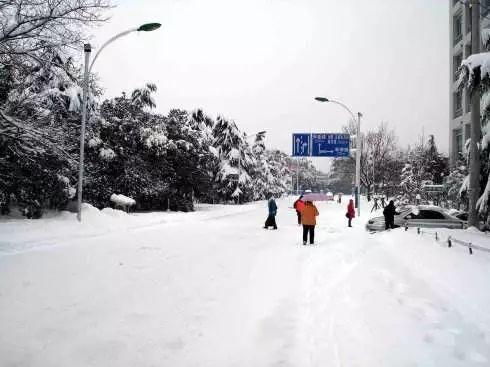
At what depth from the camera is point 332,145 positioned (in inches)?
1300

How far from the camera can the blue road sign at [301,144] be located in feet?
111

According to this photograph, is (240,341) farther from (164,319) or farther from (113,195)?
(113,195)

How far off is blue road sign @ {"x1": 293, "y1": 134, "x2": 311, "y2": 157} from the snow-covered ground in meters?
22.7

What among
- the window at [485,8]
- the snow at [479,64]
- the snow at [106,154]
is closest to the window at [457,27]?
the window at [485,8]

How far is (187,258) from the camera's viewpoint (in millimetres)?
10250

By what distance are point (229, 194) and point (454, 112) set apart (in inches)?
1004

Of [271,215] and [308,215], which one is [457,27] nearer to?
[271,215]

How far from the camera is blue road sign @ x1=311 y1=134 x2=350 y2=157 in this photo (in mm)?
33000

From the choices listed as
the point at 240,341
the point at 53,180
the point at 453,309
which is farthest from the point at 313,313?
the point at 53,180

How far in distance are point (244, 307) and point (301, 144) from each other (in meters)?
28.8

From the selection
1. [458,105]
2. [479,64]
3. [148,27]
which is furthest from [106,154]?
[458,105]

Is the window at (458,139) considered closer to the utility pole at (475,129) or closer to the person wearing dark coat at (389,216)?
the person wearing dark coat at (389,216)

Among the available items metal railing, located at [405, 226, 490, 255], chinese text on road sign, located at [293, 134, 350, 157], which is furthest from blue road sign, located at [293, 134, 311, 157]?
metal railing, located at [405, 226, 490, 255]

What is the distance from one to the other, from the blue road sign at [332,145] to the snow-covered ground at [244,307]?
72.3 ft
